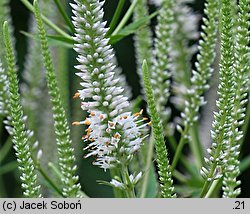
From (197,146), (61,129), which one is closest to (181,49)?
(197,146)

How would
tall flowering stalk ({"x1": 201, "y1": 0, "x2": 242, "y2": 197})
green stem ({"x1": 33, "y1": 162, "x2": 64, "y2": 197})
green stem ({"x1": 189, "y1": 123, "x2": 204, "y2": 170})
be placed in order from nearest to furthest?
1. tall flowering stalk ({"x1": 201, "y1": 0, "x2": 242, "y2": 197})
2. green stem ({"x1": 33, "y1": 162, "x2": 64, "y2": 197})
3. green stem ({"x1": 189, "y1": 123, "x2": 204, "y2": 170})

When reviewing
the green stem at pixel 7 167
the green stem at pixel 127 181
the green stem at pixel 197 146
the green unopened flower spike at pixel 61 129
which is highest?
the green unopened flower spike at pixel 61 129

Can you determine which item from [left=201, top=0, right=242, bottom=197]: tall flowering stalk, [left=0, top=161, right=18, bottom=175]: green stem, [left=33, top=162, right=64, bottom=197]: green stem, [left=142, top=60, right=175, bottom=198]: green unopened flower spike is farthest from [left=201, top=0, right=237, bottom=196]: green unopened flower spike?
[left=0, top=161, right=18, bottom=175]: green stem

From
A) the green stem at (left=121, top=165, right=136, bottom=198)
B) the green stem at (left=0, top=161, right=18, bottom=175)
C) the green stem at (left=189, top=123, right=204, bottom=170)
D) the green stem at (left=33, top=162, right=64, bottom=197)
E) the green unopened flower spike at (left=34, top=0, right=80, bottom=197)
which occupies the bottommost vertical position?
the green stem at (left=0, top=161, right=18, bottom=175)

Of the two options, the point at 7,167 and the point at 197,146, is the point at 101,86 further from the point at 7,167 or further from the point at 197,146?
the point at 7,167

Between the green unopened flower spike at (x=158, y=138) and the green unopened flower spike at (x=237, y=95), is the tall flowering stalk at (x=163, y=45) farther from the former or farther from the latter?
the green unopened flower spike at (x=158, y=138)

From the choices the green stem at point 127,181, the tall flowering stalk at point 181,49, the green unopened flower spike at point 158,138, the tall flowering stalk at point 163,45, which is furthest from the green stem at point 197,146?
the green unopened flower spike at point 158,138

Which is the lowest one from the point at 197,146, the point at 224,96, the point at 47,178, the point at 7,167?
the point at 7,167

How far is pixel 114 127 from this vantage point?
159 centimetres

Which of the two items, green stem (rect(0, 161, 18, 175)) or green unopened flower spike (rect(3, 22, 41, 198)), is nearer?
green unopened flower spike (rect(3, 22, 41, 198))

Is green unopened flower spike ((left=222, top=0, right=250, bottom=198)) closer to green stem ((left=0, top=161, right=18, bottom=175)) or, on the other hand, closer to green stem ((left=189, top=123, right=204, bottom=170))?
green stem ((left=189, top=123, right=204, bottom=170))

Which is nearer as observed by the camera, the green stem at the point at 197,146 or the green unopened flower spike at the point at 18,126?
the green unopened flower spike at the point at 18,126

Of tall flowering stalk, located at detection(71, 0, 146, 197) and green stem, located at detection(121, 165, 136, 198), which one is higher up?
tall flowering stalk, located at detection(71, 0, 146, 197)

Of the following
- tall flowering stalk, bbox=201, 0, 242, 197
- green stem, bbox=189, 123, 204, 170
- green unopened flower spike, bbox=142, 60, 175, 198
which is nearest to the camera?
green unopened flower spike, bbox=142, 60, 175, 198
